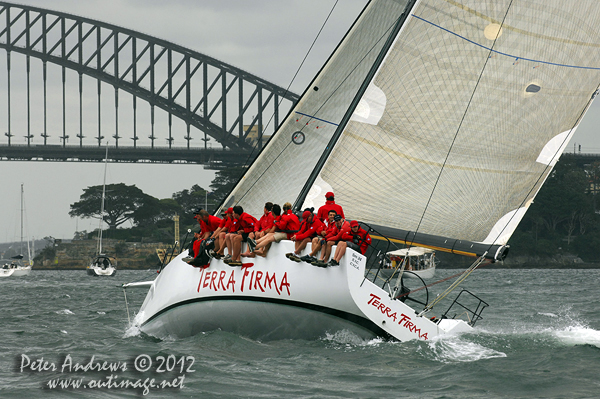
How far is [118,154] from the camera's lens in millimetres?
83938

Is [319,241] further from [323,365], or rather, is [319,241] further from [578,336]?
[578,336]

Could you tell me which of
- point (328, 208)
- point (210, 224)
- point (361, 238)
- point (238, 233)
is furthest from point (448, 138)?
point (210, 224)

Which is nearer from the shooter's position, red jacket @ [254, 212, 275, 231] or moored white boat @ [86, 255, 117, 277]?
red jacket @ [254, 212, 275, 231]

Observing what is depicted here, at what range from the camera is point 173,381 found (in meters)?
6.89

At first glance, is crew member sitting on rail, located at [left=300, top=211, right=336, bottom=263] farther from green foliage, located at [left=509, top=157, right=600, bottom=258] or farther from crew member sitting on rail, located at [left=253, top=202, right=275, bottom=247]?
green foliage, located at [left=509, top=157, right=600, bottom=258]

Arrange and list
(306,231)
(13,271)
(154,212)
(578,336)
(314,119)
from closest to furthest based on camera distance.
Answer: (306,231) → (578,336) → (314,119) → (13,271) → (154,212)

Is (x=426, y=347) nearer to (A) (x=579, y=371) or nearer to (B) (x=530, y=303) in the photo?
(A) (x=579, y=371)

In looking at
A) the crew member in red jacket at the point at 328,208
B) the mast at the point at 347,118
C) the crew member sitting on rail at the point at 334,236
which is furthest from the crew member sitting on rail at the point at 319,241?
the mast at the point at 347,118

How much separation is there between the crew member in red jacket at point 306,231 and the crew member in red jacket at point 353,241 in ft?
1.04

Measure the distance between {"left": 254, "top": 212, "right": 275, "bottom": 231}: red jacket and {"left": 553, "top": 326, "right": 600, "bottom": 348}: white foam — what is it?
3785 millimetres

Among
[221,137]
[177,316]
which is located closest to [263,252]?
[177,316]

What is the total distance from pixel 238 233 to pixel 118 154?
77643 millimetres

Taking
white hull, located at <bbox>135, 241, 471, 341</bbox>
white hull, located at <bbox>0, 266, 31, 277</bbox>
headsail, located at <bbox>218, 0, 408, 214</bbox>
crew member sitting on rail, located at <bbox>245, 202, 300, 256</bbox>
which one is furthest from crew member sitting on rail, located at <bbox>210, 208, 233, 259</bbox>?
white hull, located at <bbox>0, 266, 31, 277</bbox>

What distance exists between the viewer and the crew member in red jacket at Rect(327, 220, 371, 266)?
26.0 ft
